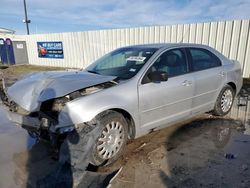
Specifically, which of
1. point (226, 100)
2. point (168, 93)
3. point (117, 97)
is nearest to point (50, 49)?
point (226, 100)

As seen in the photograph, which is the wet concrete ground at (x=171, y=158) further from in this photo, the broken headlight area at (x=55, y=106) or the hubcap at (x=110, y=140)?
the broken headlight area at (x=55, y=106)

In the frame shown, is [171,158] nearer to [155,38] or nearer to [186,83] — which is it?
[186,83]

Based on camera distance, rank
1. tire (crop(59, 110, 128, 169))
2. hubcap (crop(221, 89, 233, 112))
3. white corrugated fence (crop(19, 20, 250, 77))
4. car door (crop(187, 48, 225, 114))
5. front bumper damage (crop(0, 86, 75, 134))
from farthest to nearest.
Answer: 1. white corrugated fence (crop(19, 20, 250, 77))
2. hubcap (crop(221, 89, 233, 112))
3. car door (crop(187, 48, 225, 114))
4. front bumper damage (crop(0, 86, 75, 134))
5. tire (crop(59, 110, 128, 169))

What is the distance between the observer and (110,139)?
3.16 m

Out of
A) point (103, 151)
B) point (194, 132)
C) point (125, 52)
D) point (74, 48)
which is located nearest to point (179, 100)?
point (194, 132)

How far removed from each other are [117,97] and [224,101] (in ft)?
10.2

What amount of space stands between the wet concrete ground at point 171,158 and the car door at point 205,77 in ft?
1.71

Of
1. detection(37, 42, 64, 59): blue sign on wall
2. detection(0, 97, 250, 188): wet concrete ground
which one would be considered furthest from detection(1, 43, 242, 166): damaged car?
detection(37, 42, 64, 59): blue sign on wall

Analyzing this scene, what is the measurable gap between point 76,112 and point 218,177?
6.68 ft

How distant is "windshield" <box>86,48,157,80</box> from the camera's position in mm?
3656

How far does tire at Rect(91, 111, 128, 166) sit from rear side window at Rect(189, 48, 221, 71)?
201 cm

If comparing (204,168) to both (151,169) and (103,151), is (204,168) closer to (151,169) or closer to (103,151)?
(151,169)

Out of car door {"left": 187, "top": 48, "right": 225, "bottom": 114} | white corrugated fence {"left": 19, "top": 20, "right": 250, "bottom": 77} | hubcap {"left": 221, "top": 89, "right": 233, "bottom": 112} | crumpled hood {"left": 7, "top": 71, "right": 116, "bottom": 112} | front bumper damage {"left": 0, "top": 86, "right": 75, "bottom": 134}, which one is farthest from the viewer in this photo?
white corrugated fence {"left": 19, "top": 20, "right": 250, "bottom": 77}

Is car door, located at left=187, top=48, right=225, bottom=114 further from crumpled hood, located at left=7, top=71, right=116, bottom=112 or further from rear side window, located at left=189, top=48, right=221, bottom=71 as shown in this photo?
crumpled hood, located at left=7, top=71, right=116, bottom=112
